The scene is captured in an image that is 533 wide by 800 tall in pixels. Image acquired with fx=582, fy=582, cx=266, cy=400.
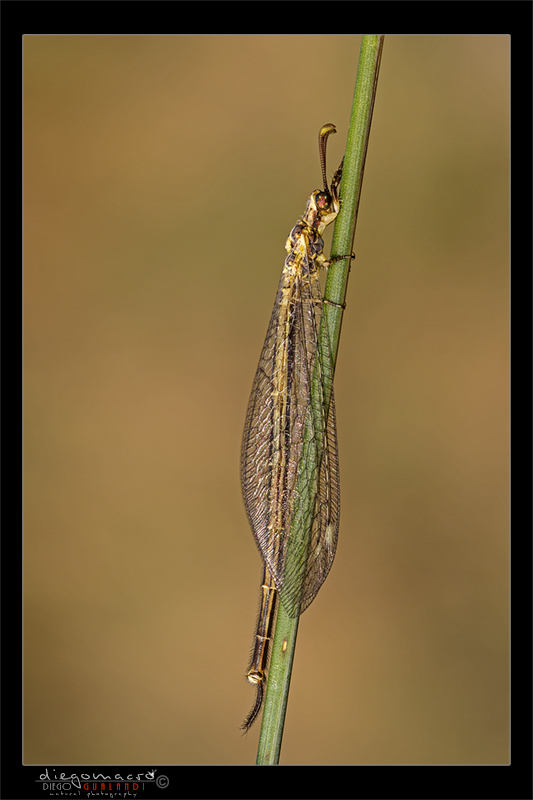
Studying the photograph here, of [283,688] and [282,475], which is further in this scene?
[282,475]

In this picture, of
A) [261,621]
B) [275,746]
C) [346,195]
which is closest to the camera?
[275,746]

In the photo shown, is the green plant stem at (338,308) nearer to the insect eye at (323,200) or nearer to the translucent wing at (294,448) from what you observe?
the translucent wing at (294,448)

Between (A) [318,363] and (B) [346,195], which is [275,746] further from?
(B) [346,195]

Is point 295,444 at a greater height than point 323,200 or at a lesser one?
lesser

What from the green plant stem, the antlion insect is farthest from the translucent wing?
the green plant stem

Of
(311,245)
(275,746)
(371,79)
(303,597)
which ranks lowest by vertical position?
(275,746)

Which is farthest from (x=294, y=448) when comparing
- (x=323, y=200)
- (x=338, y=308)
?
(x=323, y=200)

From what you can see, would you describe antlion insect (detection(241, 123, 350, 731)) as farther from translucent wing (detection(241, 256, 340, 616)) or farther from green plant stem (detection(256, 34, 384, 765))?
green plant stem (detection(256, 34, 384, 765))

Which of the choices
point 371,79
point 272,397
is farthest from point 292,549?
point 371,79

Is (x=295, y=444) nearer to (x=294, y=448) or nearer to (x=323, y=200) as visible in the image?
(x=294, y=448)
